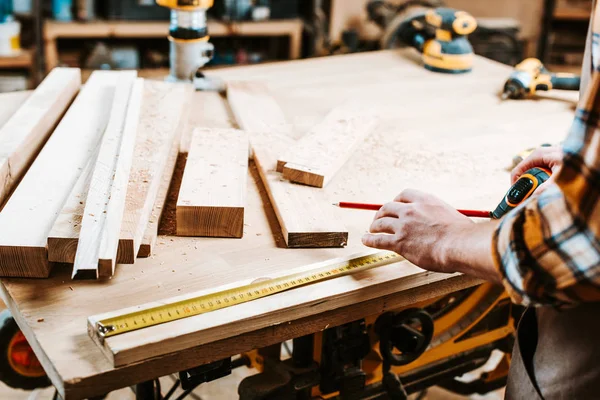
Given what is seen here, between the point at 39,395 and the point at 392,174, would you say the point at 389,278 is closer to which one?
the point at 392,174

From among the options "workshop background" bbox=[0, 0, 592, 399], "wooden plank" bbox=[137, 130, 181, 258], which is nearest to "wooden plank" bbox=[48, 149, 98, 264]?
"wooden plank" bbox=[137, 130, 181, 258]

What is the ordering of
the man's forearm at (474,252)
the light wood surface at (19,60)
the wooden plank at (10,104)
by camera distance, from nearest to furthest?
the man's forearm at (474,252), the wooden plank at (10,104), the light wood surface at (19,60)

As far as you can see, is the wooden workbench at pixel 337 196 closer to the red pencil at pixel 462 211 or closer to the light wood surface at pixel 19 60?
the red pencil at pixel 462 211

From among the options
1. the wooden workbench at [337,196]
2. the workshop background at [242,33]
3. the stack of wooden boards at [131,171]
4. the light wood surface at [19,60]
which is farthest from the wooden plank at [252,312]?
the light wood surface at [19,60]

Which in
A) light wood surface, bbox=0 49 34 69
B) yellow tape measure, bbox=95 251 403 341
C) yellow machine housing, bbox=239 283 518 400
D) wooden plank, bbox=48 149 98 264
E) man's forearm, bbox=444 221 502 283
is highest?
man's forearm, bbox=444 221 502 283

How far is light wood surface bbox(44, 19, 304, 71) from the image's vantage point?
348cm

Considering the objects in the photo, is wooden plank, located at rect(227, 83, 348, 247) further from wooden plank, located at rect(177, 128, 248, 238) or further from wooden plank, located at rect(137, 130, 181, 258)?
wooden plank, located at rect(137, 130, 181, 258)

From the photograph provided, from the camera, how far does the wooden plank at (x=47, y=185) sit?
3.22ft

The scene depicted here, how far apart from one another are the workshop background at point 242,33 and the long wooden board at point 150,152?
202cm

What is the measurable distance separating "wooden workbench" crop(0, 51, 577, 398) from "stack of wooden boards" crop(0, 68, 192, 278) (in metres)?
0.06

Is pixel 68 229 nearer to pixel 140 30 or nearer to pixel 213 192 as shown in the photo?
pixel 213 192

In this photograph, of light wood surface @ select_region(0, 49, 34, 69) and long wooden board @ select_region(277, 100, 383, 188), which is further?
light wood surface @ select_region(0, 49, 34, 69)

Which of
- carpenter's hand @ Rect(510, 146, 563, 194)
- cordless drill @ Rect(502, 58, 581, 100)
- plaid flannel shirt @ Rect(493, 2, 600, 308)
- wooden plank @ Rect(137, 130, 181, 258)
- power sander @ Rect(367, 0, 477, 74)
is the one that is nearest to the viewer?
plaid flannel shirt @ Rect(493, 2, 600, 308)

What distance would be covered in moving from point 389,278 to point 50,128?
0.89m
